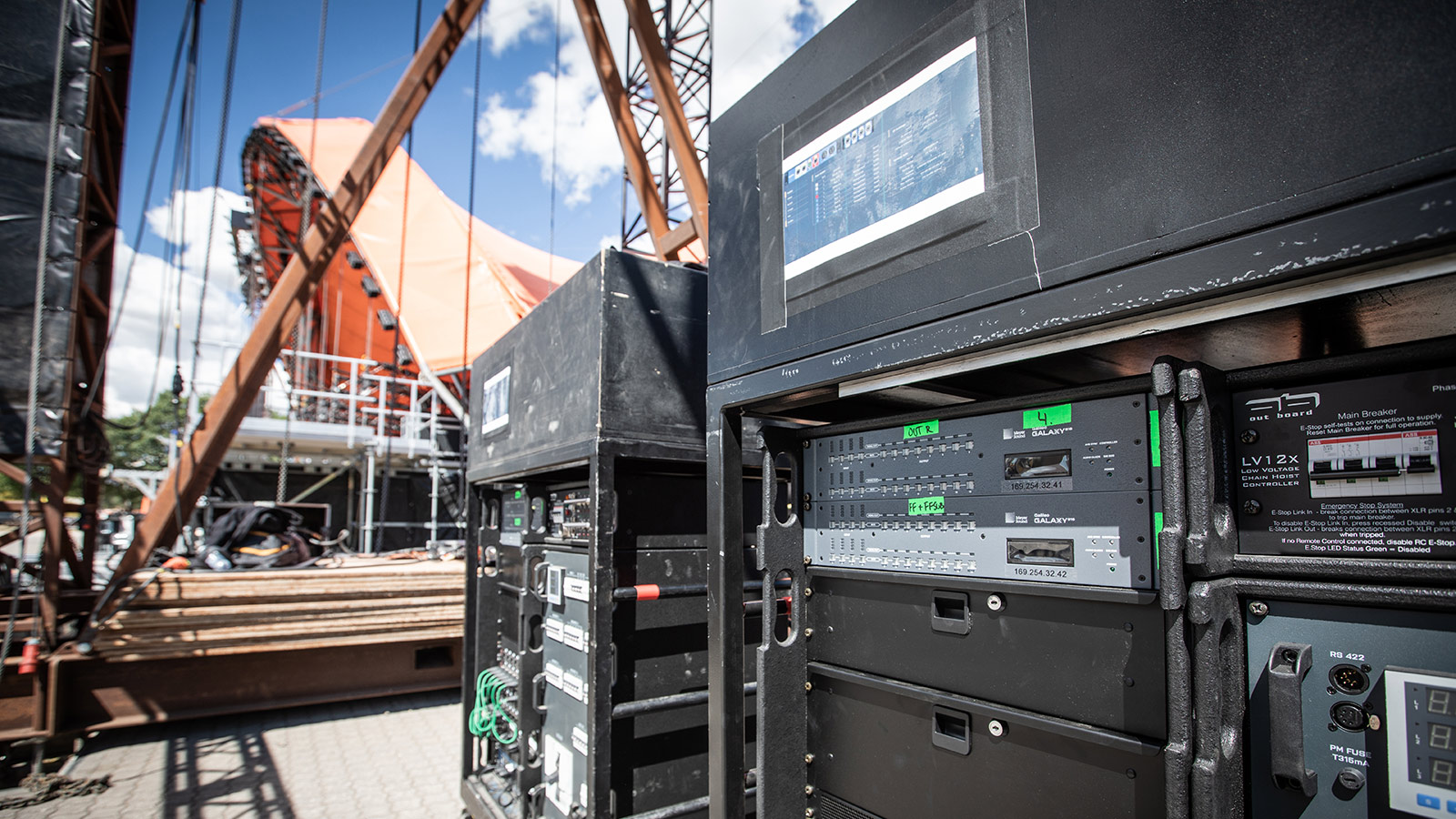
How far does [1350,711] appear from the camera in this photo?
936 mm

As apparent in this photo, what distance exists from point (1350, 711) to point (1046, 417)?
1.86ft

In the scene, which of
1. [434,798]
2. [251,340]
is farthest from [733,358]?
[251,340]

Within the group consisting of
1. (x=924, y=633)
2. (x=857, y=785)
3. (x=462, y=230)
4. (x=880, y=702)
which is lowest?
(x=857, y=785)

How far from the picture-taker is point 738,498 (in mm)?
1796

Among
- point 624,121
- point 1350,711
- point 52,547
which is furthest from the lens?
point 624,121

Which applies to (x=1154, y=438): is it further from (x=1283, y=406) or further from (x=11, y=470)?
(x=11, y=470)

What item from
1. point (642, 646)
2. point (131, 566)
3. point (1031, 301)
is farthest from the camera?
point (131, 566)

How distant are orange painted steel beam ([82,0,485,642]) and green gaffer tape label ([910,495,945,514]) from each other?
4.98 m

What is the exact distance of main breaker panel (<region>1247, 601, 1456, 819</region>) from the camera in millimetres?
871

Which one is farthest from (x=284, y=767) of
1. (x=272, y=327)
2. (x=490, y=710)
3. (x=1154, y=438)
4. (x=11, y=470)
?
(x=1154, y=438)

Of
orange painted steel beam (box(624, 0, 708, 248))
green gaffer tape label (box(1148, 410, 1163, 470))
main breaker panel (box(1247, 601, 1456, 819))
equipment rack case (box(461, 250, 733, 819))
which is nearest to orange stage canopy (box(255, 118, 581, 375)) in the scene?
orange painted steel beam (box(624, 0, 708, 248))

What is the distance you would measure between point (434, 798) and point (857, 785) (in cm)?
340

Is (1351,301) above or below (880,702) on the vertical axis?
above

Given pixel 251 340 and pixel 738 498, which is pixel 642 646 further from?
pixel 251 340
